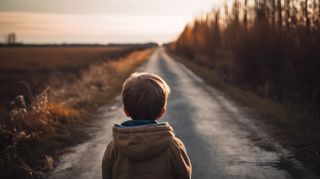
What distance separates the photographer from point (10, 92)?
17.8 metres

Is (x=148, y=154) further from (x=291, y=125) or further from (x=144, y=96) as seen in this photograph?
(x=291, y=125)

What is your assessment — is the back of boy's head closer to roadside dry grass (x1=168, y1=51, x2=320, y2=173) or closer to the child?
the child

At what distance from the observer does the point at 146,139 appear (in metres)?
2.39

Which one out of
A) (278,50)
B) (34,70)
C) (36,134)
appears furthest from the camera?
(34,70)

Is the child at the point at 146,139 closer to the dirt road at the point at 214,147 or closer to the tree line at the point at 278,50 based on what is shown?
the dirt road at the point at 214,147

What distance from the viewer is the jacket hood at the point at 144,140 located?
238cm

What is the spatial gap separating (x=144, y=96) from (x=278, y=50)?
9.84 metres

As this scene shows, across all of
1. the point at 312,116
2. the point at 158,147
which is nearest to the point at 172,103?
the point at 312,116

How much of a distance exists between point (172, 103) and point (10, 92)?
360 inches

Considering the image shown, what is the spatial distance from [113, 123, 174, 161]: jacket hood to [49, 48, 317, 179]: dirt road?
8.58 feet

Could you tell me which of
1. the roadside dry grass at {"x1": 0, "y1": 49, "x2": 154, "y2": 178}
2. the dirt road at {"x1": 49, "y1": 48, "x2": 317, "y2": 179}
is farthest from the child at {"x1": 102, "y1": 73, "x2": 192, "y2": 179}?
the roadside dry grass at {"x1": 0, "y1": 49, "x2": 154, "y2": 178}

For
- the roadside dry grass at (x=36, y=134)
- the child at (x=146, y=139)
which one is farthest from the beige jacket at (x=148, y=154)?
the roadside dry grass at (x=36, y=134)

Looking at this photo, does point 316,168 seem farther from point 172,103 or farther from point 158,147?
point 172,103

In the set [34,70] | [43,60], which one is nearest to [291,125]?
[34,70]
